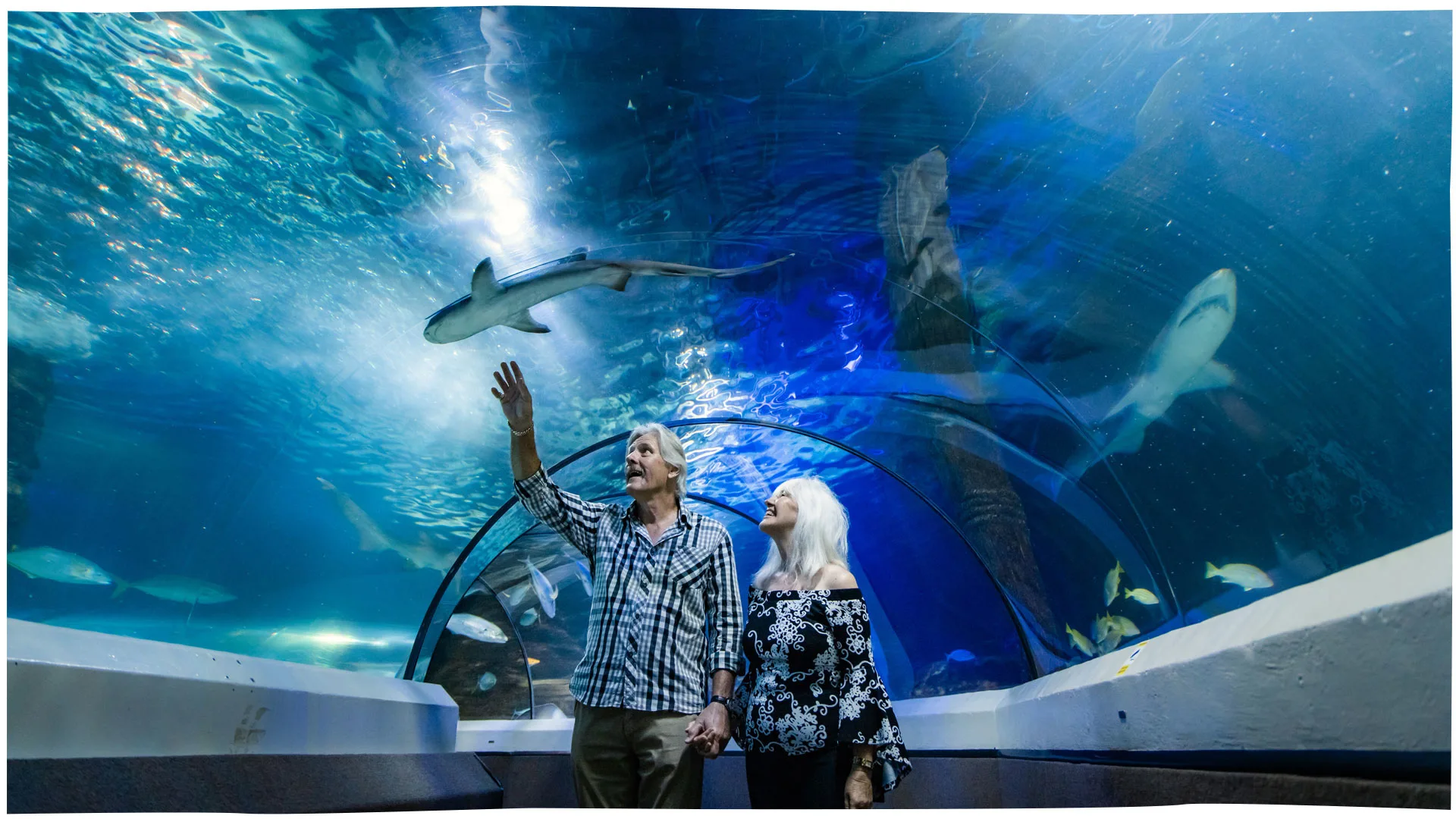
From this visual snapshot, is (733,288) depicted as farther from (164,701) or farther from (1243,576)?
(164,701)

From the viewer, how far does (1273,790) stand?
6.89ft

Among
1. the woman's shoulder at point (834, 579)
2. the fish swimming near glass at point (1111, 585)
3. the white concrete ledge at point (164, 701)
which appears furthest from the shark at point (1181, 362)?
the white concrete ledge at point (164, 701)

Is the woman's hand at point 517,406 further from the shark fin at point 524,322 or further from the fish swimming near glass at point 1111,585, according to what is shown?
the fish swimming near glass at point 1111,585

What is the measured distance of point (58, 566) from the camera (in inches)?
189

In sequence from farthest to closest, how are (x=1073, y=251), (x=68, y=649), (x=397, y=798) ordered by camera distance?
1. (x=1073, y=251)
2. (x=397, y=798)
3. (x=68, y=649)

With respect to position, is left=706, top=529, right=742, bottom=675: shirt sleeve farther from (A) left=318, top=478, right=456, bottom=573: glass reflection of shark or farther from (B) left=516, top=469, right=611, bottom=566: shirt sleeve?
(A) left=318, top=478, right=456, bottom=573: glass reflection of shark

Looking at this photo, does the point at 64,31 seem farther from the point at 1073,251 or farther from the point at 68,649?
the point at 1073,251

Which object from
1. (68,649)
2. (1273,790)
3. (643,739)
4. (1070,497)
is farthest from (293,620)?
(1273,790)

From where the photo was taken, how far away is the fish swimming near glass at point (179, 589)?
5027 mm

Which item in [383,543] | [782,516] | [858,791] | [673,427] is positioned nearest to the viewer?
[858,791]

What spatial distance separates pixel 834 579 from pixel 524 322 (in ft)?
8.90

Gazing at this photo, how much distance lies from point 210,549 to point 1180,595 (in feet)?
17.3

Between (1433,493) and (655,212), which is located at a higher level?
(655,212)

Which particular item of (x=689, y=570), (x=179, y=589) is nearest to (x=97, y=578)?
(x=179, y=589)
